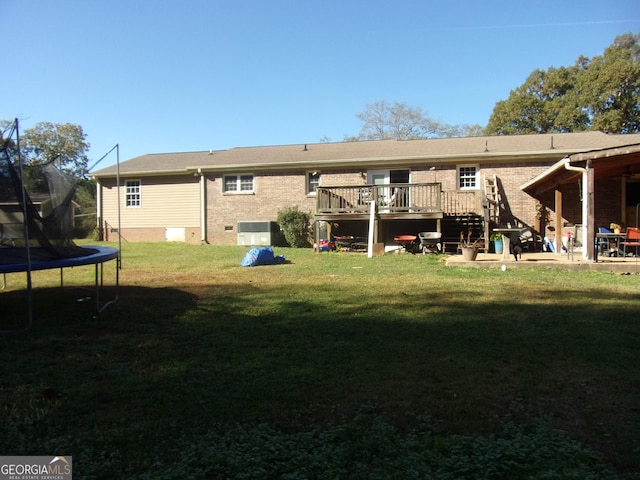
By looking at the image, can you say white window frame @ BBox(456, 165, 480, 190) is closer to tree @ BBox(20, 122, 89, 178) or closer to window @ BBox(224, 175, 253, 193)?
window @ BBox(224, 175, 253, 193)

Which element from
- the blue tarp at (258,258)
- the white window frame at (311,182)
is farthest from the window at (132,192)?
the blue tarp at (258,258)

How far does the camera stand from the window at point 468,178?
55.7 feet

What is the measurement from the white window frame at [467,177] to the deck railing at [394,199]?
1.44 ft

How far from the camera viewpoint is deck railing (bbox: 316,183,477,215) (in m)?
15.0

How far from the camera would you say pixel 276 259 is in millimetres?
11703

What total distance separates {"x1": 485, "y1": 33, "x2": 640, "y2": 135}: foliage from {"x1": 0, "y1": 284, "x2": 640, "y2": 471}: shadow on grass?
2758 cm

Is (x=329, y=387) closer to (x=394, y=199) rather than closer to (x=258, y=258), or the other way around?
(x=258, y=258)

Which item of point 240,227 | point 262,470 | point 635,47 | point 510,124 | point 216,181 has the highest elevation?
point 635,47

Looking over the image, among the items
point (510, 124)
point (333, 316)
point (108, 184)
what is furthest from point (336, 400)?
point (510, 124)

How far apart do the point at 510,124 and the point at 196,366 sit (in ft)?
108

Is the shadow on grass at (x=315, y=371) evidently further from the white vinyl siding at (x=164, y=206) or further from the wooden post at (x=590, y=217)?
the white vinyl siding at (x=164, y=206)

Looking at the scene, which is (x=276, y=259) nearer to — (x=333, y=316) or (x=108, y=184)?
(x=333, y=316)

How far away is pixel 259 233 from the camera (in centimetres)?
1767

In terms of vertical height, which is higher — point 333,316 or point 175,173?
point 175,173
